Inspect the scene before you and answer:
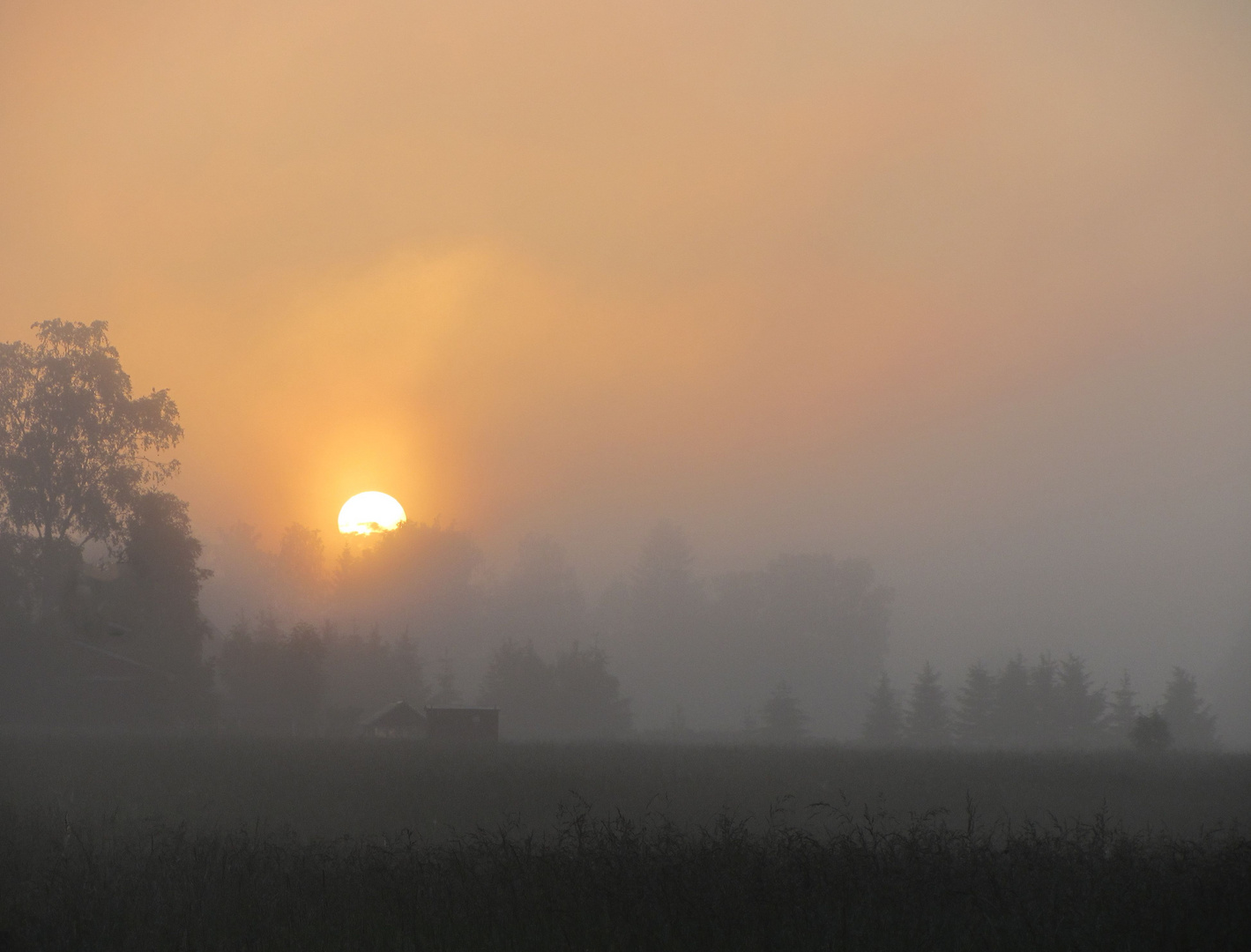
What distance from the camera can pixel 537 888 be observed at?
8.48 metres

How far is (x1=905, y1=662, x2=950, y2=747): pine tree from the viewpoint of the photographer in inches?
2697

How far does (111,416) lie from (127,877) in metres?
43.8

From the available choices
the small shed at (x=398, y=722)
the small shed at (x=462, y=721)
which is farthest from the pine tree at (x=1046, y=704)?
the small shed at (x=398, y=722)

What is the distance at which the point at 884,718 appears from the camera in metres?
68.1

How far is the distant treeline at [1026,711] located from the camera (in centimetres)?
6869

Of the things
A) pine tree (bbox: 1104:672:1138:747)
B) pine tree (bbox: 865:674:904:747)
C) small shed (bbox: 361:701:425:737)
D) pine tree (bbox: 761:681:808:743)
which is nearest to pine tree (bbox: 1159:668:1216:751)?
pine tree (bbox: 1104:672:1138:747)

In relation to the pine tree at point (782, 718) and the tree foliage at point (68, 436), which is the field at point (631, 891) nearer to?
the tree foliage at point (68, 436)

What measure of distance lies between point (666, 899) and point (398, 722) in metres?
46.9

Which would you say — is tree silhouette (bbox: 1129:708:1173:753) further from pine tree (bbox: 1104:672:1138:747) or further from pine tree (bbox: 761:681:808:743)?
pine tree (bbox: 1104:672:1138:747)

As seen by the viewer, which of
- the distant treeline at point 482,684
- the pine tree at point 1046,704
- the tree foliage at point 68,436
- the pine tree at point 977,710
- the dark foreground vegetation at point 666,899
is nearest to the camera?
the dark foreground vegetation at point 666,899

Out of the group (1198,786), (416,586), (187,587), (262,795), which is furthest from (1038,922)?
(416,586)

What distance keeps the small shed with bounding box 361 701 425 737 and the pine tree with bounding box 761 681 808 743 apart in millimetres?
26204

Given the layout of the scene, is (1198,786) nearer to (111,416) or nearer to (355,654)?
(111,416)

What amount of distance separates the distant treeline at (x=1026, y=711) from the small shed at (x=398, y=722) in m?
34.2
